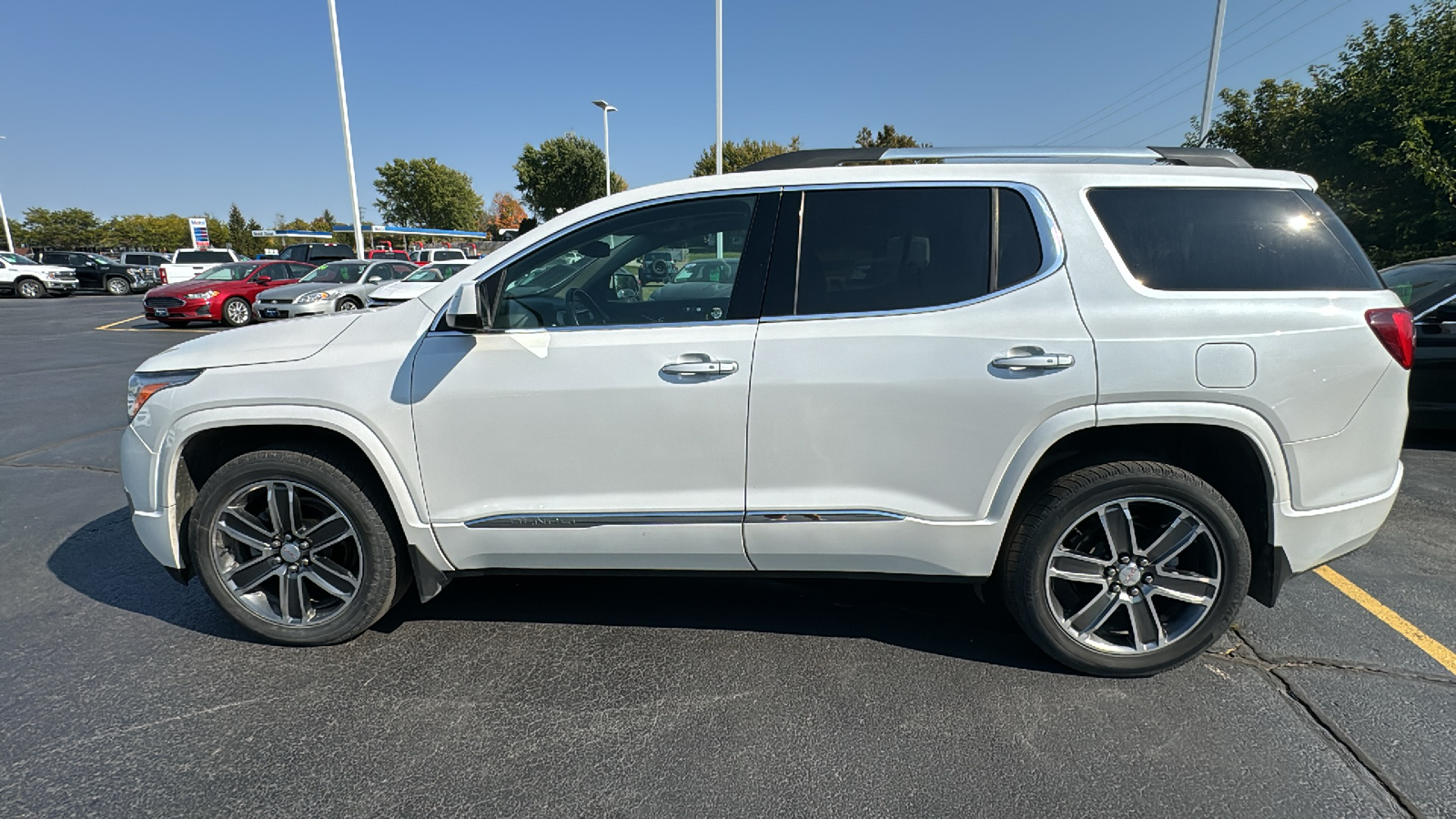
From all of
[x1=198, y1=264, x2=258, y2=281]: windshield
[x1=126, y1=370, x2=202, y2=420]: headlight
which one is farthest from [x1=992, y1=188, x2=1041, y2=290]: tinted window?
[x1=198, y1=264, x2=258, y2=281]: windshield

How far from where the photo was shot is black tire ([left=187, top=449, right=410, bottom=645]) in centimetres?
275

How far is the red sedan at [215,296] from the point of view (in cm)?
1561

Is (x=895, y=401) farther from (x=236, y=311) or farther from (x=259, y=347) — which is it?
(x=236, y=311)

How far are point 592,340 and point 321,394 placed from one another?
1.04 metres

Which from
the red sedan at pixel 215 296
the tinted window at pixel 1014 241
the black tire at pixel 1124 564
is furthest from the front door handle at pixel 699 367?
the red sedan at pixel 215 296

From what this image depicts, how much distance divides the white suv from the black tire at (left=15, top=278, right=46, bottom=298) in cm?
3393

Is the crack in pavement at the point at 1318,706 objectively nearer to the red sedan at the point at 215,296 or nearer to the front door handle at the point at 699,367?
the front door handle at the point at 699,367

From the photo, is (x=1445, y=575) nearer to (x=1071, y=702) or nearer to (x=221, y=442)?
(x=1071, y=702)

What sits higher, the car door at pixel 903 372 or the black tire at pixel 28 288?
the car door at pixel 903 372

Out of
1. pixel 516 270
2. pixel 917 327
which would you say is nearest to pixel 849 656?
pixel 917 327

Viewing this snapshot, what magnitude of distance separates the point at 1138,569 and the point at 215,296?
1862 centimetres

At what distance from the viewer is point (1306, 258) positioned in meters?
2.53

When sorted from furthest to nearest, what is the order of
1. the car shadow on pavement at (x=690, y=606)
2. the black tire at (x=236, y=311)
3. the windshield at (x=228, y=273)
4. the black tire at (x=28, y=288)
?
the black tire at (x=28, y=288)
the windshield at (x=228, y=273)
the black tire at (x=236, y=311)
the car shadow on pavement at (x=690, y=606)

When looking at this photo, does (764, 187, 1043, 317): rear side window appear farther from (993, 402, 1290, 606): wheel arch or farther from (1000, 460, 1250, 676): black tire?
(1000, 460, 1250, 676): black tire
